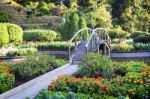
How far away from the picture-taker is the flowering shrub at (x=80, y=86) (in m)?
12.3

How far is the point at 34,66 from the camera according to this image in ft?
60.7

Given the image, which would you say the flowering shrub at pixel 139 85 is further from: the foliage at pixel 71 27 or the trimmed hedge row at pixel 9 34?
the foliage at pixel 71 27

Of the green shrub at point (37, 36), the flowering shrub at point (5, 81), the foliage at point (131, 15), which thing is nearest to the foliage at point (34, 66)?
the flowering shrub at point (5, 81)

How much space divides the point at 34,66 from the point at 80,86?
20.3ft

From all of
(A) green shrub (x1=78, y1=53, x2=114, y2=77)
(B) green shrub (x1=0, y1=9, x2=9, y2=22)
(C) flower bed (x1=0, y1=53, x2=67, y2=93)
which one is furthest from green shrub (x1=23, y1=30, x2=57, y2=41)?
(A) green shrub (x1=78, y1=53, x2=114, y2=77)

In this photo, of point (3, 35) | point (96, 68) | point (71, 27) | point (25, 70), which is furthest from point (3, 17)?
point (96, 68)

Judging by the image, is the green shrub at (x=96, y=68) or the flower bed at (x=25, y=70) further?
the green shrub at (x=96, y=68)

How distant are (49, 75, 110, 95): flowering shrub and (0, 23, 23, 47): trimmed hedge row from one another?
726 inches

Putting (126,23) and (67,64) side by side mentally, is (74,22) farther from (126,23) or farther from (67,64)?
(126,23)

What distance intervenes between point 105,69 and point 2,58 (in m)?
10.9

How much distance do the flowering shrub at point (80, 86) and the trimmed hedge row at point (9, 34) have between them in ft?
60.5

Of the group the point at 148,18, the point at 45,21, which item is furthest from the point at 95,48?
the point at 148,18

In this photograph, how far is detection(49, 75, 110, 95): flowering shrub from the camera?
1234 centimetres

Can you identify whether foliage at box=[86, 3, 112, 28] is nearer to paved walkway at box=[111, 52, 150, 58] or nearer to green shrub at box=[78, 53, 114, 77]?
paved walkway at box=[111, 52, 150, 58]
